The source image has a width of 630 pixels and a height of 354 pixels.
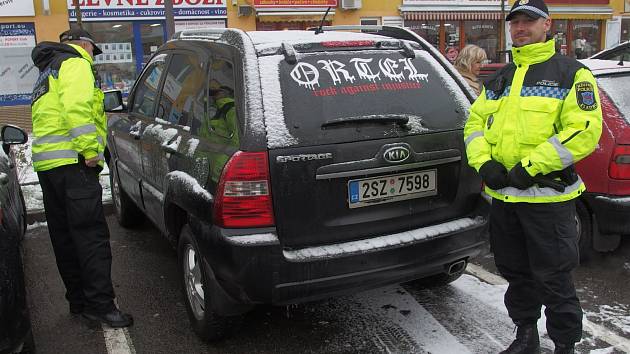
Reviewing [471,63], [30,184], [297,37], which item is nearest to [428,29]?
[471,63]

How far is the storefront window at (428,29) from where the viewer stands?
1662cm

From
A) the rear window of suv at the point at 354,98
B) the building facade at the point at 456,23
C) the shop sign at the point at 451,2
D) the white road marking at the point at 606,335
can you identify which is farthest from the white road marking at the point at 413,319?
the shop sign at the point at 451,2

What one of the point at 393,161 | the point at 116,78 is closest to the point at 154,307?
the point at 393,161

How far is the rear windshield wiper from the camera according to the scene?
287cm

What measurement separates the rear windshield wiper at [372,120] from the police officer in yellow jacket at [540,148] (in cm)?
34

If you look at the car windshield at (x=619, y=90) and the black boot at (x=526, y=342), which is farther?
the car windshield at (x=619, y=90)

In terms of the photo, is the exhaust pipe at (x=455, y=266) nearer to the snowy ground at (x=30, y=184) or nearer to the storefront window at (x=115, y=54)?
the snowy ground at (x=30, y=184)

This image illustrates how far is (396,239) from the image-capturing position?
9.70 ft

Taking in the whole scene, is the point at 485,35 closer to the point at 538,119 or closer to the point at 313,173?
the point at 538,119

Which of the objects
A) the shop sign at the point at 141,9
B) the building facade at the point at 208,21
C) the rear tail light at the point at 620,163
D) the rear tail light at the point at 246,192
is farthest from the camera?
the shop sign at the point at 141,9

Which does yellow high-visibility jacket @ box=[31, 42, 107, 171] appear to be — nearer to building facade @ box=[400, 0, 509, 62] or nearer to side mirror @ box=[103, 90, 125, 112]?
side mirror @ box=[103, 90, 125, 112]

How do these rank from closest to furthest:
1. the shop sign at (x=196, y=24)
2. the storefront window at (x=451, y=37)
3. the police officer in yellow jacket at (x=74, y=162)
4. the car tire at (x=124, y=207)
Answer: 1. the police officer in yellow jacket at (x=74, y=162)
2. the car tire at (x=124, y=207)
3. the shop sign at (x=196, y=24)
4. the storefront window at (x=451, y=37)

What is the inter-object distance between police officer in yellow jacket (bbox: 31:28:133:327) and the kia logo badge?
5.64 ft

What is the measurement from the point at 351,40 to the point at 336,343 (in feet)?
5.64
